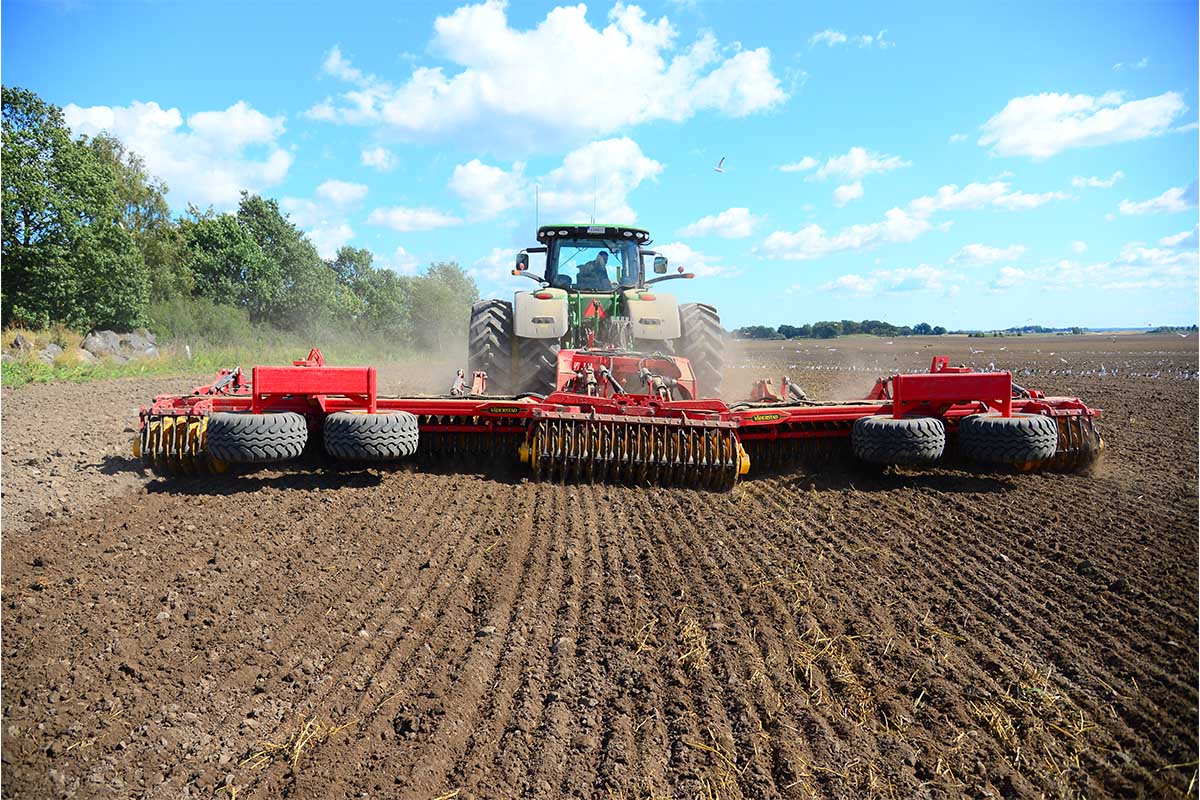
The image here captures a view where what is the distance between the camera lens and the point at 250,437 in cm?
532

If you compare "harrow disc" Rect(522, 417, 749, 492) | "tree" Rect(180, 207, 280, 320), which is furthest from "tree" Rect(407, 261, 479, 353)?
"harrow disc" Rect(522, 417, 749, 492)

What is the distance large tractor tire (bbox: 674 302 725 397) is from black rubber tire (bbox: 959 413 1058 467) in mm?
2889

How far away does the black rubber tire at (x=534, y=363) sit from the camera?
7.97m

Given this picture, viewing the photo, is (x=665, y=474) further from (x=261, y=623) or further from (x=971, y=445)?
(x=261, y=623)

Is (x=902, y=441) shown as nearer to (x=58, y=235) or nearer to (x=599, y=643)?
(x=599, y=643)

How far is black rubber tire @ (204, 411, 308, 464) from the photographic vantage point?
5.32 m

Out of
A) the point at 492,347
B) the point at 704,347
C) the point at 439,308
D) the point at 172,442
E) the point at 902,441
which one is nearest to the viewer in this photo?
the point at 902,441

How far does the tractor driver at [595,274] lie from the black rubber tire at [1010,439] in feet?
14.5

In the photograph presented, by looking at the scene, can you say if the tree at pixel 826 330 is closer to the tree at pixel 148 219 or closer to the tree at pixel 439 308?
the tree at pixel 439 308

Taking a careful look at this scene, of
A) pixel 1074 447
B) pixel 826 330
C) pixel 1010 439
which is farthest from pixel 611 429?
pixel 826 330

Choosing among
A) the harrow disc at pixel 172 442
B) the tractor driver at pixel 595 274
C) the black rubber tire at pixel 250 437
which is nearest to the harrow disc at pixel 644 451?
the black rubber tire at pixel 250 437

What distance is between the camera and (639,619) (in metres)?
3.44

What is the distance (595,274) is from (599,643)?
20.5ft

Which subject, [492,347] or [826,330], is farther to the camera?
[826,330]
